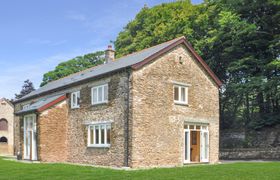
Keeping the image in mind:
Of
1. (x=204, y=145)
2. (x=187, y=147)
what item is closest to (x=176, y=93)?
(x=187, y=147)

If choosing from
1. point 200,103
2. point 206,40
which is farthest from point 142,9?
point 200,103

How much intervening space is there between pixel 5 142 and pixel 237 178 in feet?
142

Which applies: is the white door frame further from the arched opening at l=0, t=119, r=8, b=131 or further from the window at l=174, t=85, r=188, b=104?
the arched opening at l=0, t=119, r=8, b=131

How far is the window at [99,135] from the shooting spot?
24.0 m

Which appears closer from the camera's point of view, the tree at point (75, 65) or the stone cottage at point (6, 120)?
the stone cottage at point (6, 120)

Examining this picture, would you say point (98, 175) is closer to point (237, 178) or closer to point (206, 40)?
point (237, 178)

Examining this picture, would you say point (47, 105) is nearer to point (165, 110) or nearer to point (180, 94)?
point (165, 110)

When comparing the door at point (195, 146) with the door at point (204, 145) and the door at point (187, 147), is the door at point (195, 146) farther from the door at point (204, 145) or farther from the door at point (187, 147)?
the door at point (187, 147)

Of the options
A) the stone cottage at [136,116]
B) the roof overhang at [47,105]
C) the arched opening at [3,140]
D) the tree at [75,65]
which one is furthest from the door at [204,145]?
the tree at [75,65]

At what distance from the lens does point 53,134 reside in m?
27.3

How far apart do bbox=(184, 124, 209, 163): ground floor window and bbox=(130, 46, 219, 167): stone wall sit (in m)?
0.44

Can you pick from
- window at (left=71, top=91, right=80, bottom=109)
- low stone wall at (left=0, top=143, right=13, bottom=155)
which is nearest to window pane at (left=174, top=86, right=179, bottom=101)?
window at (left=71, top=91, right=80, bottom=109)

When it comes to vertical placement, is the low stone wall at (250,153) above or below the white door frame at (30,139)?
below

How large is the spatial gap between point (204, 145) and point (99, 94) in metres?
8.03
